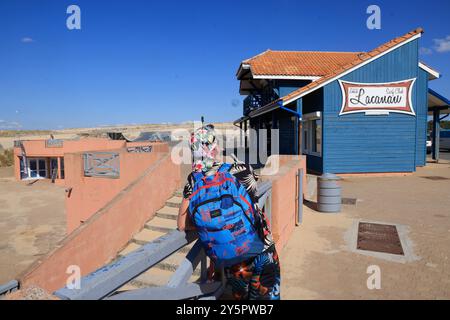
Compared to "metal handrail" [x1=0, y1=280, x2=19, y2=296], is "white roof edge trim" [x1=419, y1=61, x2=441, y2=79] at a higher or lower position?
higher

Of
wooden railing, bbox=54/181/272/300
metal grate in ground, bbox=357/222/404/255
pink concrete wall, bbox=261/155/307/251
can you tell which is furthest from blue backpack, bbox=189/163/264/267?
metal grate in ground, bbox=357/222/404/255

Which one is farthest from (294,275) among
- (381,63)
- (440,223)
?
(381,63)

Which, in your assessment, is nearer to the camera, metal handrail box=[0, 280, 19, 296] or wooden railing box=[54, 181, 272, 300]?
wooden railing box=[54, 181, 272, 300]

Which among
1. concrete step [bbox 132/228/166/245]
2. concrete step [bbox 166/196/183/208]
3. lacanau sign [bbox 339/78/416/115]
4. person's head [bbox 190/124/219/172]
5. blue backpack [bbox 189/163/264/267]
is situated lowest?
concrete step [bbox 132/228/166/245]

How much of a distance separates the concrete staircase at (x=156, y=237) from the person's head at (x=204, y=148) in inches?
143

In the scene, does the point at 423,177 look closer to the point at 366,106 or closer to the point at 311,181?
the point at 366,106

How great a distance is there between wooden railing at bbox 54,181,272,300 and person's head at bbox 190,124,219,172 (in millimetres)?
444

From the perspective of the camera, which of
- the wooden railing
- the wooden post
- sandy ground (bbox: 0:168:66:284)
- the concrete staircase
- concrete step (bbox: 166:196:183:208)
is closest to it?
the wooden railing

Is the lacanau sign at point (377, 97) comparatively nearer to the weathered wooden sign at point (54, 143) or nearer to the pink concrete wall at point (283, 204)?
the pink concrete wall at point (283, 204)

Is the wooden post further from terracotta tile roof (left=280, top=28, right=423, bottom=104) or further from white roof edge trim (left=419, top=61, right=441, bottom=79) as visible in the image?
terracotta tile roof (left=280, top=28, right=423, bottom=104)

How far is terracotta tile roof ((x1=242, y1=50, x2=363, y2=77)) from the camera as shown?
16766mm

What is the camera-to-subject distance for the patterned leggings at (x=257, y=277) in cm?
218

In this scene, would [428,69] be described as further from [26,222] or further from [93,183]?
[26,222]

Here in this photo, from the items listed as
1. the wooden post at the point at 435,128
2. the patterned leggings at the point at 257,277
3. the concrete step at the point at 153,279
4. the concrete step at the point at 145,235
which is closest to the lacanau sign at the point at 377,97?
the wooden post at the point at 435,128
